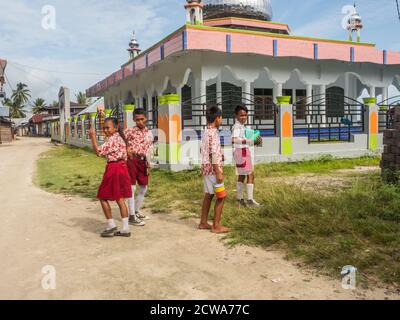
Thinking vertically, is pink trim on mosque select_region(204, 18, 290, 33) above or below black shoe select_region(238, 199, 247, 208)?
above

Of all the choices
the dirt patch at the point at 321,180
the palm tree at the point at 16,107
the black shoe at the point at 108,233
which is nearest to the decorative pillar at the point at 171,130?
the dirt patch at the point at 321,180

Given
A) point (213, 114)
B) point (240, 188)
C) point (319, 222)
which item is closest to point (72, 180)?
point (240, 188)

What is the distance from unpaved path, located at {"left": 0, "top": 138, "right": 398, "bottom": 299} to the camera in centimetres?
283

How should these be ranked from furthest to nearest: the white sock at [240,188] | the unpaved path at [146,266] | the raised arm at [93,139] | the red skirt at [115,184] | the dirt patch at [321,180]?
the dirt patch at [321,180] → the white sock at [240,188] → the red skirt at [115,184] → the raised arm at [93,139] → the unpaved path at [146,266]

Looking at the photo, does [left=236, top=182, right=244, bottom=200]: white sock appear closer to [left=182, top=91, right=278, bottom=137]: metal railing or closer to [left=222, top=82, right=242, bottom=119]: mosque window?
[left=182, top=91, right=278, bottom=137]: metal railing

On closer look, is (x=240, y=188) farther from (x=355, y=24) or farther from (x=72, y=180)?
(x=355, y=24)

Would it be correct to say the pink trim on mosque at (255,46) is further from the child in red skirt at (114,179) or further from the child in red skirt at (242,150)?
the child in red skirt at (114,179)

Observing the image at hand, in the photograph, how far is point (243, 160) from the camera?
18.0ft

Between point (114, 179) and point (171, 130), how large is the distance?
5.06 metres

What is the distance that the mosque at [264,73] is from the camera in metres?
11.6

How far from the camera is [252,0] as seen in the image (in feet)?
65.4

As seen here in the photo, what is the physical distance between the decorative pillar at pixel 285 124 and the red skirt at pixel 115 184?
6932 mm

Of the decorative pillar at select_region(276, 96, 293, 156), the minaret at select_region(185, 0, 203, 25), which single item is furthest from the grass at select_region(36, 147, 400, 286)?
the minaret at select_region(185, 0, 203, 25)

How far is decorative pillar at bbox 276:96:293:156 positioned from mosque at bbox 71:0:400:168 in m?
0.04
